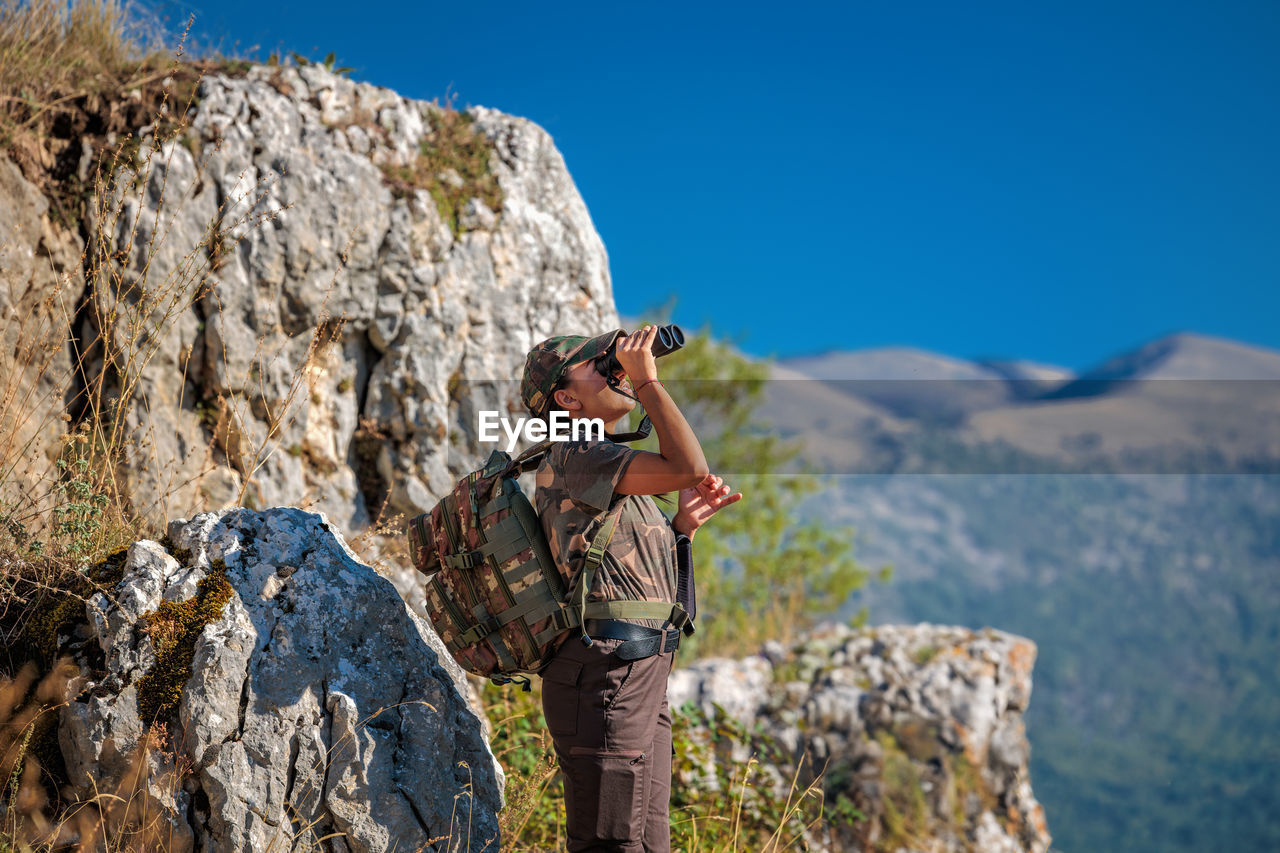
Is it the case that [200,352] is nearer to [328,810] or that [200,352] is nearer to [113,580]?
[113,580]

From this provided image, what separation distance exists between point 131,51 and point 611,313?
373cm

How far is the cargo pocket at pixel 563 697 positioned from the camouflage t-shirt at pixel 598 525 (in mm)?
233

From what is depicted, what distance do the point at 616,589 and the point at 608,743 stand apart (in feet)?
1.51

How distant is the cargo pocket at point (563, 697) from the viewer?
269cm

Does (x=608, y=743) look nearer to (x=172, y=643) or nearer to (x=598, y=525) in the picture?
(x=598, y=525)

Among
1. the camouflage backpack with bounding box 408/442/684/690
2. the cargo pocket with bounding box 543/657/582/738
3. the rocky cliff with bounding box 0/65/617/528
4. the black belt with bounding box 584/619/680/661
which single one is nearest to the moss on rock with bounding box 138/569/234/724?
the camouflage backpack with bounding box 408/442/684/690

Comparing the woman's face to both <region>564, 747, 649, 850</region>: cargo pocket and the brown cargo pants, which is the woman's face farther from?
<region>564, 747, 649, 850</region>: cargo pocket

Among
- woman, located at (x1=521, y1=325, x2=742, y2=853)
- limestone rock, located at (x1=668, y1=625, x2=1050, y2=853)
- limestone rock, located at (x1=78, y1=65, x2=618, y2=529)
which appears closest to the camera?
woman, located at (x1=521, y1=325, x2=742, y2=853)

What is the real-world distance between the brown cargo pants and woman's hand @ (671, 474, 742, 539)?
0.47 m

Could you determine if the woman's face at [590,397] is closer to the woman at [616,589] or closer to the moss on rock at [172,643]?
the woman at [616,589]

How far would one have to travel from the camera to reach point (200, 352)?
5332mm

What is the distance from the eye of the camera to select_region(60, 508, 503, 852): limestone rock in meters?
2.69

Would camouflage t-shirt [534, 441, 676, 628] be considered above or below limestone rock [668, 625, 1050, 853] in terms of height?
above

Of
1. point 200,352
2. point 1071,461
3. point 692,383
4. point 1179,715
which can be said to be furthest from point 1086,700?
point 200,352
